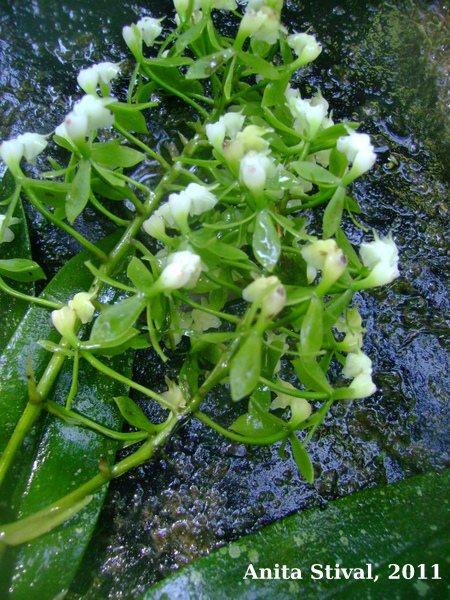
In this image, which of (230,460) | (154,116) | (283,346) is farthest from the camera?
(154,116)

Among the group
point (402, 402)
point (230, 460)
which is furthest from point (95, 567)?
point (402, 402)

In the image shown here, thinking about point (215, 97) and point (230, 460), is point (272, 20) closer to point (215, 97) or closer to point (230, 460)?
point (215, 97)

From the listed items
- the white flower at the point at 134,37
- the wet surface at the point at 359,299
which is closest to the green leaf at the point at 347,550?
the wet surface at the point at 359,299

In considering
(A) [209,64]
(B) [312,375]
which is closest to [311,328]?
(B) [312,375]


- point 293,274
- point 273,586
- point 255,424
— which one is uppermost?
point 293,274

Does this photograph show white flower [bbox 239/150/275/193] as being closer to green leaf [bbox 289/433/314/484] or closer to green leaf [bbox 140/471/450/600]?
green leaf [bbox 289/433/314/484]

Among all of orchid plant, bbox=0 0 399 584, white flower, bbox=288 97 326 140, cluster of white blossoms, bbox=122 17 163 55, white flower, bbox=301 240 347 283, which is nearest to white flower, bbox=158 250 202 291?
orchid plant, bbox=0 0 399 584
